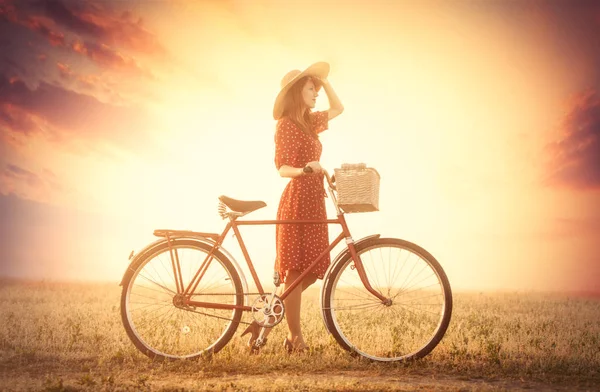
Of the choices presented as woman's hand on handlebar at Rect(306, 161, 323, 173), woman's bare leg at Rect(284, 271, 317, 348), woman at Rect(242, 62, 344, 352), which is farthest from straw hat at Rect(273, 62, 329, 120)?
woman's bare leg at Rect(284, 271, 317, 348)

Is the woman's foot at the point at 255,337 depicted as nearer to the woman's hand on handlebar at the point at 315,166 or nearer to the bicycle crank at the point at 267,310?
the bicycle crank at the point at 267,310

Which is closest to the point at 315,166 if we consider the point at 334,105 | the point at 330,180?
the point at 330,180

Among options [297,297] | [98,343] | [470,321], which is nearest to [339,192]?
[297,297]

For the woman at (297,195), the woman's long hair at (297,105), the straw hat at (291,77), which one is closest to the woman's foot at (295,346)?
the woman at (297,195)

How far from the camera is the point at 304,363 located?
5.76 m

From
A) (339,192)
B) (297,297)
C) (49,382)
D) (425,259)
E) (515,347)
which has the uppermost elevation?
(339,192)

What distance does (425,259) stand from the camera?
18.5 ft

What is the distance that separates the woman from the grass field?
2.36 feet

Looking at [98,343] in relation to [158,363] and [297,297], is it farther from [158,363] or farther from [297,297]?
[297,297]

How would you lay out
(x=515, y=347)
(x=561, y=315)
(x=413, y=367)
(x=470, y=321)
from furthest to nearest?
(x=561, y=315)
(x=470, y=321)
(x=515, y=347)
(x=413, y=367)

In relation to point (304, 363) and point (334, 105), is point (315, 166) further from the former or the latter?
point (304, 363)

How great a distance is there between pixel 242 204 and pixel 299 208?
643mm

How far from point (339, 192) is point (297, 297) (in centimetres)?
130

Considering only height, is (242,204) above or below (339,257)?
above
